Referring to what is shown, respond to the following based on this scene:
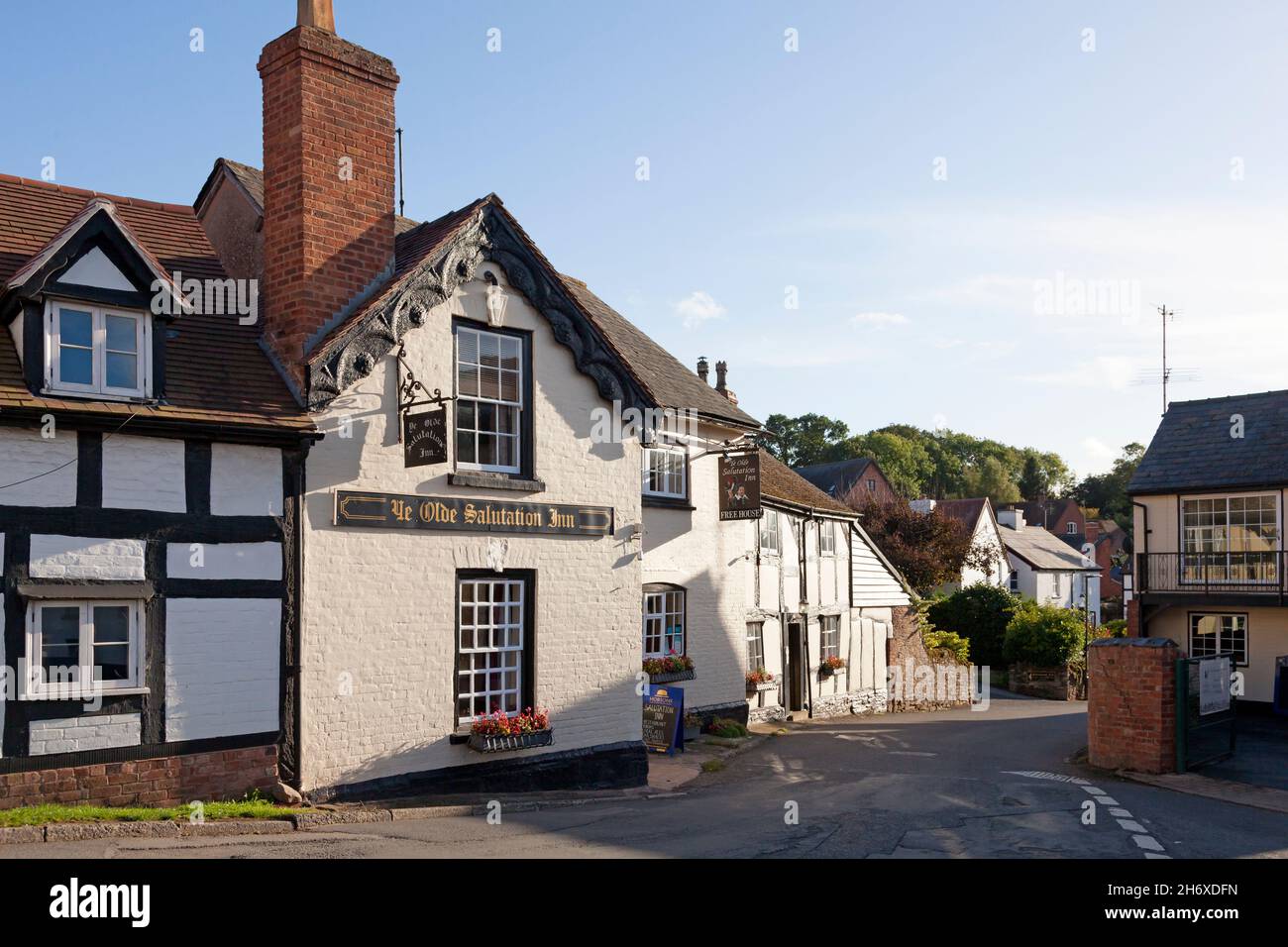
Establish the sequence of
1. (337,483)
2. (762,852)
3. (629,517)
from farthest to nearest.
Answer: (629,517) < (337,483) < (762,852)

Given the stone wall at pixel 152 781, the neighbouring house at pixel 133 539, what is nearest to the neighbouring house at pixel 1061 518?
the neighbouring house at pixel 133 539

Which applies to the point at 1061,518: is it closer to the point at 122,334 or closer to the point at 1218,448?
the point at 1218,448

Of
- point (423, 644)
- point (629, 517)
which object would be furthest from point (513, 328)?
point (423, 644)

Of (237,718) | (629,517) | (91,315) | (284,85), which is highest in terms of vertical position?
(284,85)

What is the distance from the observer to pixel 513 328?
14.8m

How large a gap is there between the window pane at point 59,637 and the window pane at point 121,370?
7.77 feet

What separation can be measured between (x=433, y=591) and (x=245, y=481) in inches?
106

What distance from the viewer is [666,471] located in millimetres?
21594

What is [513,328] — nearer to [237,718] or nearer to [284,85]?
[284,85]

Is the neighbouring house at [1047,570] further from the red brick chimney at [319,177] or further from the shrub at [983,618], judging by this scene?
the red brick chimney at [319,177]

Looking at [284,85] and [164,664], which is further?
[284,85]

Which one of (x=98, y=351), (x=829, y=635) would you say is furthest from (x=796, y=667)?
(x=98, y=351)

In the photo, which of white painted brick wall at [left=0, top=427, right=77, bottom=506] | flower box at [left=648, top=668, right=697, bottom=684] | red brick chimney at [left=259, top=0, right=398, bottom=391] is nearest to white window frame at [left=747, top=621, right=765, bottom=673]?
flower box at [left=648, top=668, right=697, bottom=684]

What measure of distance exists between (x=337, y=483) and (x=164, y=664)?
8.90ft
